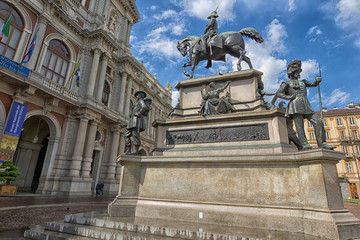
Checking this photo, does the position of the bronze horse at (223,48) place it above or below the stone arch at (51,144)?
above

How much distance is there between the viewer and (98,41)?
20.0 metres

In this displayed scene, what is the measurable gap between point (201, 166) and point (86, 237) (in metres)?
2.57

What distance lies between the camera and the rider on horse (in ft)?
24.8

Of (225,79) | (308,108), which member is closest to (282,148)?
(308,108)

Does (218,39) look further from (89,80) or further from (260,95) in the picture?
(89,80)

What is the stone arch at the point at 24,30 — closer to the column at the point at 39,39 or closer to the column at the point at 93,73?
the column at the point at 39,39

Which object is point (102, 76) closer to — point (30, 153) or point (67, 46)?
point (67, 46)

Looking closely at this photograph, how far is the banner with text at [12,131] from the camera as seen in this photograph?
1244cm

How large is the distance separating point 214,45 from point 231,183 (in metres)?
5.10

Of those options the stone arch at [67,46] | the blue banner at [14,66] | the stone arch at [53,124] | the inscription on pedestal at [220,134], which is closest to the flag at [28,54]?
the blue banner at [14,66]

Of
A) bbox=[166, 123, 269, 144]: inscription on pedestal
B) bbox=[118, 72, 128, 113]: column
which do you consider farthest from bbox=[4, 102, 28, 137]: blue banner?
bbox=[166, 123, 269, 144]: inscription on pedestal

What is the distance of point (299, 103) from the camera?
173 inches

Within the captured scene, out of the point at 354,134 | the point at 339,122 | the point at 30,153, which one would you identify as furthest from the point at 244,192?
the point at 339,122

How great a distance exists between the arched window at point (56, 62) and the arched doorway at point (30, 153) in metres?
3.77
